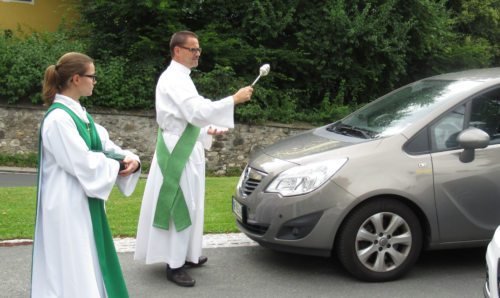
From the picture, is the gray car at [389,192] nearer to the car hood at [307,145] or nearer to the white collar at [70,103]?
the car hood at [307,145]

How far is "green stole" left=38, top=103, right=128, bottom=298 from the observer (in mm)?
3506

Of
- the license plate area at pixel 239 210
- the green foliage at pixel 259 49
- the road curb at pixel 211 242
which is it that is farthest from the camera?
the green foliage at pixel 259 49

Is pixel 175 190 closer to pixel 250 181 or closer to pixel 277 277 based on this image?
pixel 250 181

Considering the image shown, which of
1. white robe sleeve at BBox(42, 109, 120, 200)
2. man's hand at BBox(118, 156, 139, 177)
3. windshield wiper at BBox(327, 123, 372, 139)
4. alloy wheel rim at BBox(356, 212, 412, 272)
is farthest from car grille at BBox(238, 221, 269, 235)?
white robe sleeve at BBox(42, 109, 120, 200)

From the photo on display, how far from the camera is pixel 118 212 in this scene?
7.44 meters

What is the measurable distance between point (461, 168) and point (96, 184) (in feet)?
9.86

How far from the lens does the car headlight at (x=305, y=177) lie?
15.6 ft

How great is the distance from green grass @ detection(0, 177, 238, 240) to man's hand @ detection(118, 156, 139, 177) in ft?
9.45

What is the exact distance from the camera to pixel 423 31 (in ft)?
54.9

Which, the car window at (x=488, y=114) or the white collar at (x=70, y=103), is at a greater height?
the white collar at (x=70, y=103)

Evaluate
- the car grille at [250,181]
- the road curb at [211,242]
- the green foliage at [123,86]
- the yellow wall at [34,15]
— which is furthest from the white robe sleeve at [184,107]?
the yellow wall at [34,15]

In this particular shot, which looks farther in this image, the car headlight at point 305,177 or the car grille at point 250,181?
the car grille at point 250,181

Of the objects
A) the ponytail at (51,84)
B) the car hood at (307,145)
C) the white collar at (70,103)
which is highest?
the ponytail at (51,84)

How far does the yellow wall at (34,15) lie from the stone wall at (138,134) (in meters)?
4.62
